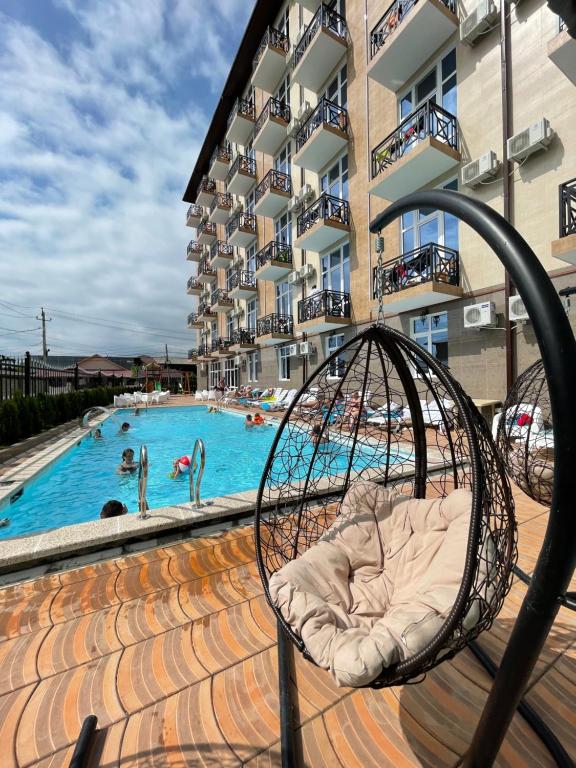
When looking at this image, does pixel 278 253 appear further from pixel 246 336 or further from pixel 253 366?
pixel 253 366

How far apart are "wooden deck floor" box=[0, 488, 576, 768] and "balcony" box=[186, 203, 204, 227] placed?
28.1 meters

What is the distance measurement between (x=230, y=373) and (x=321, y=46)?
15843 millimetres

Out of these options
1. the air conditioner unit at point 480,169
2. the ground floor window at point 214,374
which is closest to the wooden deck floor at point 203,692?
the air conditioner unit at point 480,169

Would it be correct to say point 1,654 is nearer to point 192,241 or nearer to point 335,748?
point 335,748

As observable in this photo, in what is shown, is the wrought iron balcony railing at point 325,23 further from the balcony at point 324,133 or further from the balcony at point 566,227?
the balcony at point 566,227

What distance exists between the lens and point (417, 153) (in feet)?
23.7

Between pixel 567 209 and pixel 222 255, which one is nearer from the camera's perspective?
pixel 567 209

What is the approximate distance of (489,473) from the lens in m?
1.30

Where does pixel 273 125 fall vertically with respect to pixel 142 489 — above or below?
above

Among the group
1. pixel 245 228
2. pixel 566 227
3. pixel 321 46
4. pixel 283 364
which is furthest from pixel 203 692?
pixel 245 228

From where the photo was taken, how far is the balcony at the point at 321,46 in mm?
10234

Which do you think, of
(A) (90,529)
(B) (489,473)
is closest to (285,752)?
(B) (489,473)

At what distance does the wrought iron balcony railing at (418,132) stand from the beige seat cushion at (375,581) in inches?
333

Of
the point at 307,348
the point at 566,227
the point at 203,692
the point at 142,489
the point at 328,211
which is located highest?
the point at 328,211
